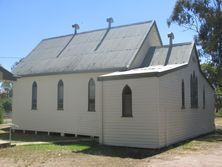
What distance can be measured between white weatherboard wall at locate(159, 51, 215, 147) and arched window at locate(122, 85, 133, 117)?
1673 mm

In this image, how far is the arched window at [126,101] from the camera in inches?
711

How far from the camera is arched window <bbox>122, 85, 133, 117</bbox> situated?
18.1m

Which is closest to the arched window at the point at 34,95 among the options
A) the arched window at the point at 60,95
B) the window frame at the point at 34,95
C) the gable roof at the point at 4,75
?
the window frame at the point at 34,95

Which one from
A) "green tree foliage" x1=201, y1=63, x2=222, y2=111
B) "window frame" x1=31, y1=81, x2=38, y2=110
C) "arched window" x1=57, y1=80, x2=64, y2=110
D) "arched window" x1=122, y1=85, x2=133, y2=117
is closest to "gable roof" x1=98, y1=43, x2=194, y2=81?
"arched window" x1=122, y1=85, x2=133, y2=117

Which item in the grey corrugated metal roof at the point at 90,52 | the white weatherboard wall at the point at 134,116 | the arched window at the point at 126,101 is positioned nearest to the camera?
the white weatherboard wall at the point at 134,116

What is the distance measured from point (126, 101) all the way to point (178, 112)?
10.4 feet

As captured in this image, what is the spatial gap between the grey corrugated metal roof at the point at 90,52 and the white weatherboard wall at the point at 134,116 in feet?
9.40

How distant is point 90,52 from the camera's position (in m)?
24.6

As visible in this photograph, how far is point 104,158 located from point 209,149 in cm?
511

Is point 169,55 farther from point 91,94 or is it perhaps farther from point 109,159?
point 109,159

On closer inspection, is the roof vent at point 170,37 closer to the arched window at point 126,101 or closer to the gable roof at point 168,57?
the gable roof at point 168,57

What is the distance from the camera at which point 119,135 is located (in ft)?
59.4

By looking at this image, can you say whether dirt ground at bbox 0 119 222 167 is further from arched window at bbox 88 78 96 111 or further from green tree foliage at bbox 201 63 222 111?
green tree foliage at bbox 201 63 222 111

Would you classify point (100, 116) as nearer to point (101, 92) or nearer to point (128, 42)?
point (101, 92)
